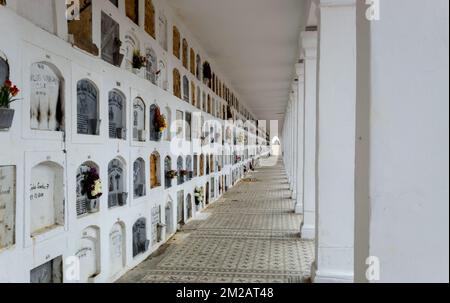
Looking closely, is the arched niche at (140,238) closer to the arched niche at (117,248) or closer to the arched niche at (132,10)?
the arched niche at (117,248)

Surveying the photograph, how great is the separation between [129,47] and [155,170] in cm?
140

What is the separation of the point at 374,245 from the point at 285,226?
4190 mm

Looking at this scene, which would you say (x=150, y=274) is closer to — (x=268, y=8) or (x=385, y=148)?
(x=385, y=148)

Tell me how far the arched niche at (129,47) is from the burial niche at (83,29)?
59 cm

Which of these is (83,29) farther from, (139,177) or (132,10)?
(139,177)

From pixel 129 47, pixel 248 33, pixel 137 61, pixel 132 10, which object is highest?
pixel 248 33

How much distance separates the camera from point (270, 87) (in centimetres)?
1097

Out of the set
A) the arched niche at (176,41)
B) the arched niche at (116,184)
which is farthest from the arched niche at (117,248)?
the arched niche at (176,41)

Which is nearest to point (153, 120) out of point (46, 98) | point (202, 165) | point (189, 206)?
point (46, 98)

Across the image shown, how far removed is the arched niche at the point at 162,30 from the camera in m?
4.30

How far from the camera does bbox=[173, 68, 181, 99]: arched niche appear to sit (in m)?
4.91

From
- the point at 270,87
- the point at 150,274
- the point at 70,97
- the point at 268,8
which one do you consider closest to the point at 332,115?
the point at 70,97

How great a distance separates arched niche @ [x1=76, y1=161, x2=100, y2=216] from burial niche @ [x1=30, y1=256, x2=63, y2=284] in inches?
14.6

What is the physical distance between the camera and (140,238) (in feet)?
12.2
